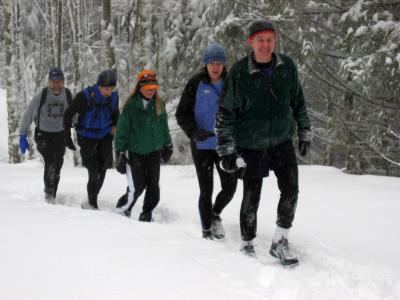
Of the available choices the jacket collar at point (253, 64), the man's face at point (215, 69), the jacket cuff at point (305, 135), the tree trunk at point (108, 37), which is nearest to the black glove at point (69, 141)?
the man's face at point (215, 69)

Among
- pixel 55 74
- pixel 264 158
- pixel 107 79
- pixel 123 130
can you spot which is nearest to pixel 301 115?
pixel 264 158

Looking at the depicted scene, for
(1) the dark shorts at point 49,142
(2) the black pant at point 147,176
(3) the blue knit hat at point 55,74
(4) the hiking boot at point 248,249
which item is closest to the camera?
(4) the hiking boot at point 248,249

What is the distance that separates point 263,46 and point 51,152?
177 inches

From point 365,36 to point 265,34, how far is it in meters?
4.88

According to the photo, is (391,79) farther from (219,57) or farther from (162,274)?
(162,274)

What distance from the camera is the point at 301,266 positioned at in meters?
4.27

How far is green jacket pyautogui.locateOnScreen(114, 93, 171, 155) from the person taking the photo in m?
5.58

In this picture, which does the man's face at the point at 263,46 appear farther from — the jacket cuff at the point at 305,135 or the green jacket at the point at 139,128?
the green jacket at the point at 139,128

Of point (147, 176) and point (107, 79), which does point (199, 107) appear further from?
point (107, 79)

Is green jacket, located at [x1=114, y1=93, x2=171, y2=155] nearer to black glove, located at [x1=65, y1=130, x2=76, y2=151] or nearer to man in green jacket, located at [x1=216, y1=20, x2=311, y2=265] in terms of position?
black glove, located at [x1=65, y1=130, x2=76, y2=151]

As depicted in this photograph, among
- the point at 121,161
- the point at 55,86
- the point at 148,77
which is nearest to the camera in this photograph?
the point at 148,77

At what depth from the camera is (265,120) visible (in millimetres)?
4102

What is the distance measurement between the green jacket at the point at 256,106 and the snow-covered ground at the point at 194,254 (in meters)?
0.97

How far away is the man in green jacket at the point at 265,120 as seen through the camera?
13.3 feet
